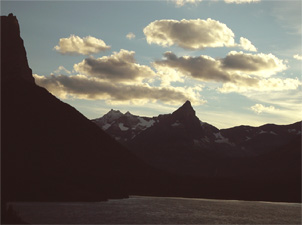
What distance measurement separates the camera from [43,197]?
6097 inches

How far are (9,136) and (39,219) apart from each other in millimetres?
120478

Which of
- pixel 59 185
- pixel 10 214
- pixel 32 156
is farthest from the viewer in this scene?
pixel 32 156

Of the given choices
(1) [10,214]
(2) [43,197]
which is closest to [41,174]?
(2) [43,197]

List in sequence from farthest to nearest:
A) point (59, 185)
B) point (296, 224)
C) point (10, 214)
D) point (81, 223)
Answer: point (59, 185)
point (296, 224)
point (81, 223)
point (10, 214)

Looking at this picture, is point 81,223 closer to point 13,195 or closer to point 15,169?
point 13,195

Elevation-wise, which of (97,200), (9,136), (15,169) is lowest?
(97,200)

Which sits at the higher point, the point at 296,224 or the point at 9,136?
the point at 9,136

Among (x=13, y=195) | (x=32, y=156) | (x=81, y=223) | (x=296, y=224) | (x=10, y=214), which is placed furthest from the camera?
(x=32, y=156)

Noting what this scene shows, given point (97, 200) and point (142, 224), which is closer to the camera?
point (142, 224)

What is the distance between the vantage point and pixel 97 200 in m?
171

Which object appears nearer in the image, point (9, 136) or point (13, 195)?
point (13, 195)

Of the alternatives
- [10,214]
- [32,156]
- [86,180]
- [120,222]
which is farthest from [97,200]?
[10,214]

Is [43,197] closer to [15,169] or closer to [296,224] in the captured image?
[15,169]

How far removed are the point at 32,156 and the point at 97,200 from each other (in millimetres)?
44397
